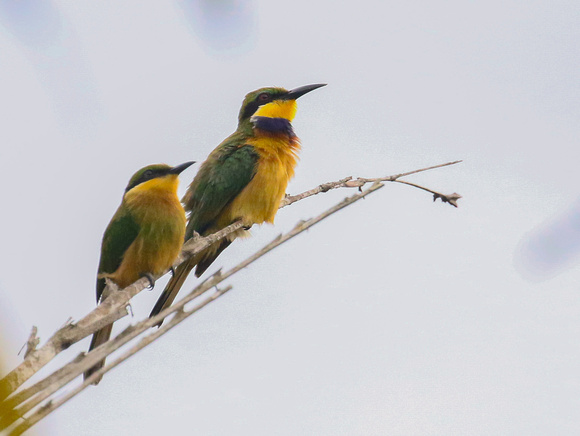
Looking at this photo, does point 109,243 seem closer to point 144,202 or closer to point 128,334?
point 144,202

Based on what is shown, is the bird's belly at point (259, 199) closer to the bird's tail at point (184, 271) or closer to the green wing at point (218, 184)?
the green wing at point (218, 184)

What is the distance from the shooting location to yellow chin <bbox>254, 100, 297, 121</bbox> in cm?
589

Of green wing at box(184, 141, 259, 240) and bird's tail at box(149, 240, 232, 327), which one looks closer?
bird's tail at box(149, 240, 232, 327)

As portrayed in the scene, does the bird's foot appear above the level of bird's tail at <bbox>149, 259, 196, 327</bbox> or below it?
above

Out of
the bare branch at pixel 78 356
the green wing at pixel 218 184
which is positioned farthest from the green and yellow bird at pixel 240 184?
the bare branch at pixel 78 356

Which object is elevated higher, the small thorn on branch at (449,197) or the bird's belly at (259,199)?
the small thorn on branch at (449,197)

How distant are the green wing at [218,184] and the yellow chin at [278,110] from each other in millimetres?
478

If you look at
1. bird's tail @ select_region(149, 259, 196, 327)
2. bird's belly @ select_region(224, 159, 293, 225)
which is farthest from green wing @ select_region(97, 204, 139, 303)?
bird's belly @ select_region(224, 159, 293, 225)

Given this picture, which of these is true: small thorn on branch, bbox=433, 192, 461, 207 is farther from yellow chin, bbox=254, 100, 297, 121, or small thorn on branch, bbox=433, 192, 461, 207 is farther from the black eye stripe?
yellow chin, bbox=254, 100, 297, 121

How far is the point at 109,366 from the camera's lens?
0.99 metres

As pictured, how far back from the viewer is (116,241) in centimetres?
423

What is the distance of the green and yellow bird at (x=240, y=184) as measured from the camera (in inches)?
206

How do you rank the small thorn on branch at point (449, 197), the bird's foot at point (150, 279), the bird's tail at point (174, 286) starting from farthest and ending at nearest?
the bird's tail at point (174, 286)
the bird's foot at point (150, 279)
the small thorn on branch at point (449, 197)

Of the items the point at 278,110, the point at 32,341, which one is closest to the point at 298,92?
the point at 278,110
